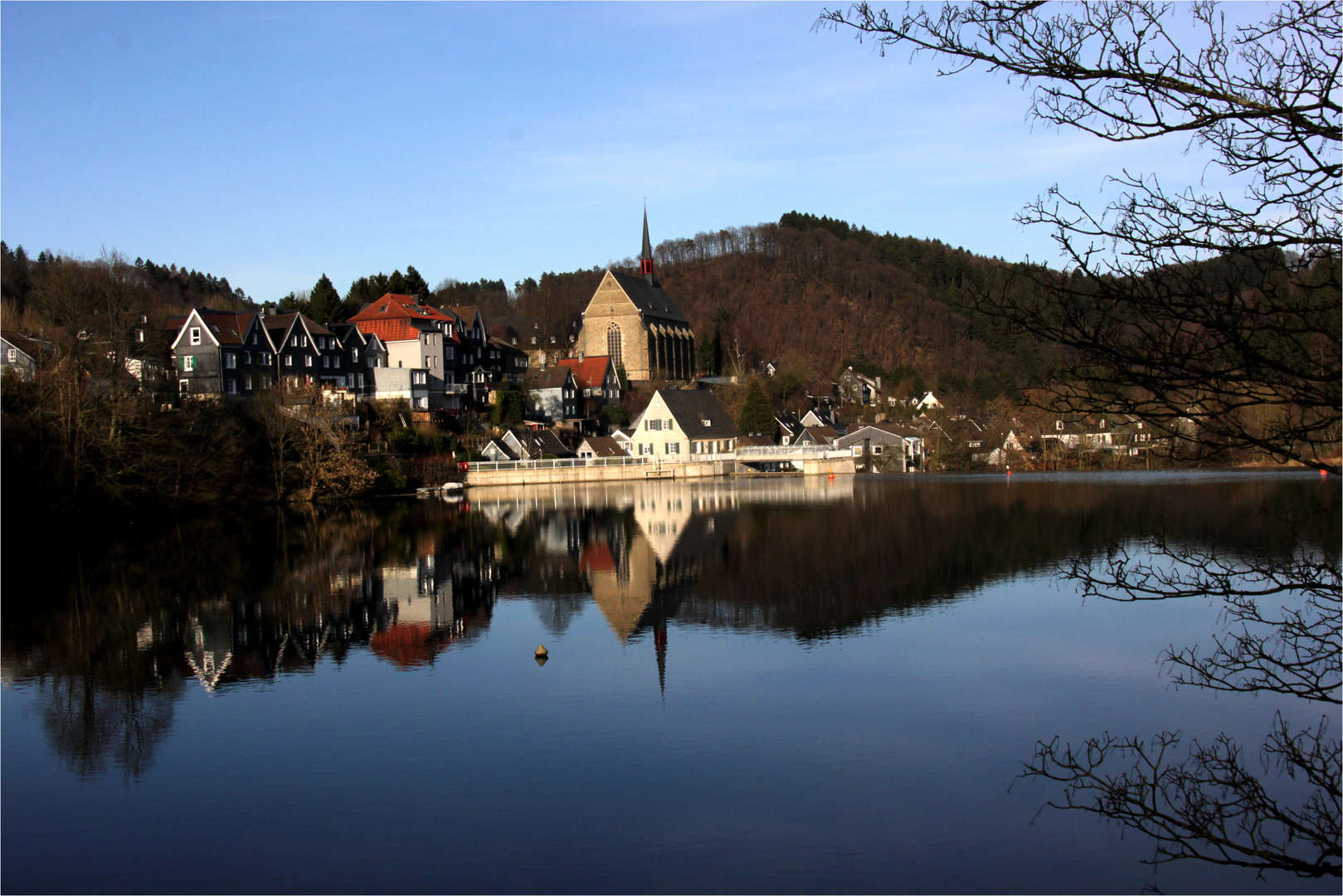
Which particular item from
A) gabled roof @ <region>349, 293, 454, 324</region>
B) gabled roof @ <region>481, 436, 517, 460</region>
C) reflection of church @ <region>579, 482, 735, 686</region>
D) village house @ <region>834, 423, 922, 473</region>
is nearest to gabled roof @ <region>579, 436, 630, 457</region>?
gabled roof @ <region>481, 436, 517, 460</region>

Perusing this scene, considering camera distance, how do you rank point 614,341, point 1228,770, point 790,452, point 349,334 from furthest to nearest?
1. point 614,341
2. point 790,452
3. point 349,334
4. point 1228,770

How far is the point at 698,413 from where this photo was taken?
6906 centimetres

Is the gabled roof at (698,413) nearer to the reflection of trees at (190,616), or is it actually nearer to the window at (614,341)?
the window at (614,341)

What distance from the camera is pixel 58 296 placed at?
134ft

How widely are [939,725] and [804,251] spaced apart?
139m

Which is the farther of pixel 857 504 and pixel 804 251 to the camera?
pixel 804 251

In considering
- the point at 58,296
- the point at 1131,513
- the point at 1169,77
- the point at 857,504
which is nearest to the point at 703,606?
the point at 1169,77

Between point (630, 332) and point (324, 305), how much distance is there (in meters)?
33.5

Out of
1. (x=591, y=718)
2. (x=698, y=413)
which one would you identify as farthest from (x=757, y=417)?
(x=591, y=718)

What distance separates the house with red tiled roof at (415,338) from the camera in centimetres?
6744

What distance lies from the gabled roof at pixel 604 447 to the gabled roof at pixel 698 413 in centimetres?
264

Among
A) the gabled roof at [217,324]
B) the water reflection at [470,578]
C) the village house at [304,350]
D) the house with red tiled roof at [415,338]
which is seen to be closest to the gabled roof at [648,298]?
the house with red tiled roof at [415,338]

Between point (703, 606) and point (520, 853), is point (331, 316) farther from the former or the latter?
point (520, 853)

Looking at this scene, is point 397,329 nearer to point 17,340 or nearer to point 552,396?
point 552,396
